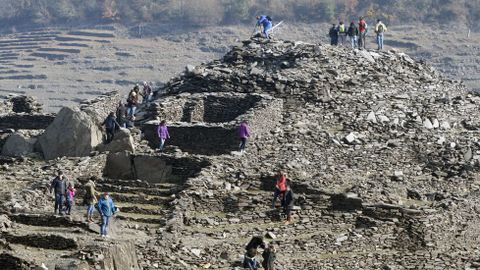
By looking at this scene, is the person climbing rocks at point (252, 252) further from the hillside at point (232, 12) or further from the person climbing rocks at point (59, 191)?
the hillside at point (232, 12)

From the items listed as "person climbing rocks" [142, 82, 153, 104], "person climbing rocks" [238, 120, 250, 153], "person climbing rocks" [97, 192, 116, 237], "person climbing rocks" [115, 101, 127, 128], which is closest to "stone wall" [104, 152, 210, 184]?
"person climbing rocks" [238, 120, 250, 153]

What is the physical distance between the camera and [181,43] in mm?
147625

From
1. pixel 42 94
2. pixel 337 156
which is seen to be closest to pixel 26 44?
pixel 42 94

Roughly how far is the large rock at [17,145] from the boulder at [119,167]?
14.9 feet

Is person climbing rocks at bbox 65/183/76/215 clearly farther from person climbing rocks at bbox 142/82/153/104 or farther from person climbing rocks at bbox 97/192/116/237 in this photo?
person climbing rocks at bbox 142/82/153/104

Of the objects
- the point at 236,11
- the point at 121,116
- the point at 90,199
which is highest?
the point at 90,199

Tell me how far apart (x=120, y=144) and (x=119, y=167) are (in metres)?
1.66

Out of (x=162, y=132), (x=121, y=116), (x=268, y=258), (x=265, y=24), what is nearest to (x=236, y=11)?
(x=265, y=24)

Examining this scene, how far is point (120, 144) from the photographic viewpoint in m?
55.5

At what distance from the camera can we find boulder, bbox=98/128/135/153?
55.3 m

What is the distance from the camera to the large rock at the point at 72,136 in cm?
5628

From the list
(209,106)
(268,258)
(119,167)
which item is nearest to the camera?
(268,258)

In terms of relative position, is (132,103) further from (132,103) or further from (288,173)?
(288,173)

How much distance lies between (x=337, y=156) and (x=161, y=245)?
606 inches
